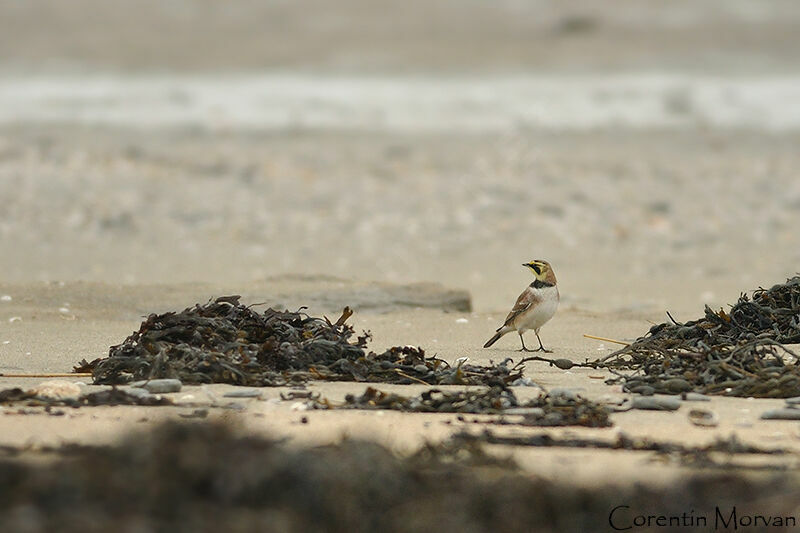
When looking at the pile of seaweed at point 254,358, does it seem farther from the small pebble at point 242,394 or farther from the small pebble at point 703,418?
the small pebble at point 703,418

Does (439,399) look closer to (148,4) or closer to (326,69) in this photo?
(326,69)

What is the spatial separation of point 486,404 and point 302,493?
1583 mm

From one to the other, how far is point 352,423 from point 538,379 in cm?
149

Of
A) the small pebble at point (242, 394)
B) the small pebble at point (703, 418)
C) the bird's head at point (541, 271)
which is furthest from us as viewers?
the bird's head at point (541, 271)

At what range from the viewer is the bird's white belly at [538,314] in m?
7.01

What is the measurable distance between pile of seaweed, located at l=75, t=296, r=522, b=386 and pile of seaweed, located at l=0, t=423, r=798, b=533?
5.22 ft

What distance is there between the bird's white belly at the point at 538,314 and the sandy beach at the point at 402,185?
20 cm

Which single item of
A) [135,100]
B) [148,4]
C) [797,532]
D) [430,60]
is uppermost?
[148,4]

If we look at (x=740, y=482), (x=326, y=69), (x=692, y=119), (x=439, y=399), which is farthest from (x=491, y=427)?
(x=326, y=69)

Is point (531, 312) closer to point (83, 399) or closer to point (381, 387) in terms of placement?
point (381, 387)

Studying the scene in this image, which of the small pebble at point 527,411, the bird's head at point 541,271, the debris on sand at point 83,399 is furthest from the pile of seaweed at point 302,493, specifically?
the bird's head at point 541,271

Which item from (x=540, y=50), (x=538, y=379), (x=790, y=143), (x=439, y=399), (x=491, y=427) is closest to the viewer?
(x=491, y=427)

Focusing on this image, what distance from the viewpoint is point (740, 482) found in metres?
3.60

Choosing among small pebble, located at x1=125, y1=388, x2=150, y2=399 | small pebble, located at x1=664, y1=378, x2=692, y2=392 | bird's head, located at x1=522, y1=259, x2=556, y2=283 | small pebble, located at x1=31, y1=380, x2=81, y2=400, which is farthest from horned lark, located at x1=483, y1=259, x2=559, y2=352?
small pebble, located at x1=31, y1=380, x2=81, y2=400
